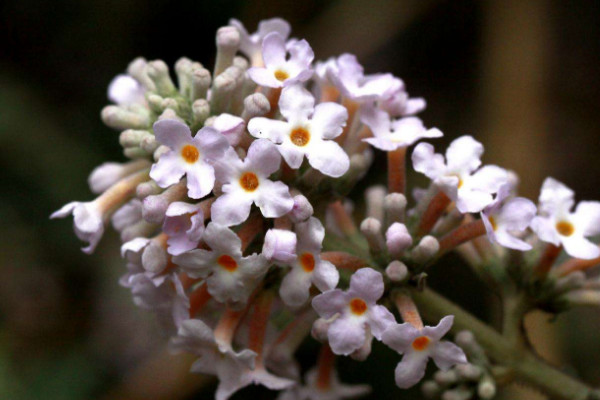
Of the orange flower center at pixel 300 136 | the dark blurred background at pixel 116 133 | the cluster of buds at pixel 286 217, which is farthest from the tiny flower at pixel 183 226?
the dark blurred background at pixel 116 133

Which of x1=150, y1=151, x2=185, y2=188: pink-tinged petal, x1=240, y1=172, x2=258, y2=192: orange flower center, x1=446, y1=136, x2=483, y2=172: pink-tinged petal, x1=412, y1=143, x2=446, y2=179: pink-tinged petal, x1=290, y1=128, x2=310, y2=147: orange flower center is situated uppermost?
x1=150, y1=151, x2=185, y2=188: pink-tinged petal

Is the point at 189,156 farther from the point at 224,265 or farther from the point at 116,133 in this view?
the point at 116,133

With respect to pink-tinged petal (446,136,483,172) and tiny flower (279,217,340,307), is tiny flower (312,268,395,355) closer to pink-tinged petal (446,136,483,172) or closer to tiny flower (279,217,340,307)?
tiny flower (279,217,340,307)

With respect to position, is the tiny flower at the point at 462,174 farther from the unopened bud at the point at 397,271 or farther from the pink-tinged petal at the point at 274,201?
the pink-tinged petal at the point at 274,201

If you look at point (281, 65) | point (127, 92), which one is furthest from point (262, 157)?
point (127, 92)

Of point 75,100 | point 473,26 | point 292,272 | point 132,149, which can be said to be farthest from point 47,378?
point 473,26

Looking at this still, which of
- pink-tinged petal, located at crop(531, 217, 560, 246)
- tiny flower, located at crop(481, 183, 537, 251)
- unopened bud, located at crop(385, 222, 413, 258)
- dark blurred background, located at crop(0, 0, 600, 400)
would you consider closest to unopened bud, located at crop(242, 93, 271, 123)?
unopened bud, located at crop(385, 222, 413, 258)
